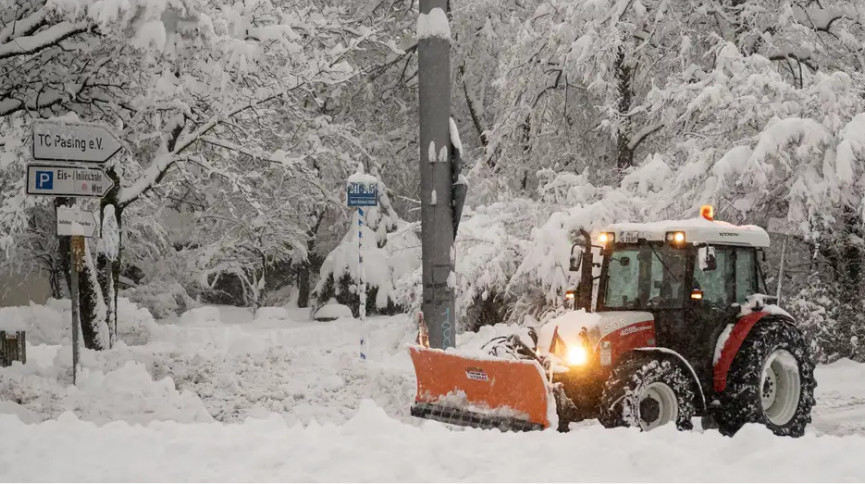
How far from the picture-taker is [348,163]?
2372 centimetres

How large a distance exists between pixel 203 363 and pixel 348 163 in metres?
11.3

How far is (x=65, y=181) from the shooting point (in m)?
10.7

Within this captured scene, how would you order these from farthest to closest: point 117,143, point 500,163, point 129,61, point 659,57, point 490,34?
point 490,34, point 500,163, point 659,57, point 129,61, point 117,143

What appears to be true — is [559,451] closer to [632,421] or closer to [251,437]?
[632,421]

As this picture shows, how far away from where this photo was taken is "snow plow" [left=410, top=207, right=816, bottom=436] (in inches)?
314

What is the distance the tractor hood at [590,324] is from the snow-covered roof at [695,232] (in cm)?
81

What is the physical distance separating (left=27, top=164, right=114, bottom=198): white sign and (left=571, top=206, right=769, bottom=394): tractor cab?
20.3ft

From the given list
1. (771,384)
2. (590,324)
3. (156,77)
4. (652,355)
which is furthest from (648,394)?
(156,77)

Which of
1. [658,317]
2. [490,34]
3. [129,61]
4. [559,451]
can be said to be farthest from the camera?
[490,34]

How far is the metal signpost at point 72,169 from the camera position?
10531 millimetres

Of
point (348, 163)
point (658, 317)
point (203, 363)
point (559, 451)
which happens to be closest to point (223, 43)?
point (203, 363)

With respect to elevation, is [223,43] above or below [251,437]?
above

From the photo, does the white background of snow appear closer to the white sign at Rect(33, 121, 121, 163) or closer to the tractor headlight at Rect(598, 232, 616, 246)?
the white sign at Rect(33, 121, 121, 163)

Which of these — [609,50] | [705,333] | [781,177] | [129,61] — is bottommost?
[705,333]
